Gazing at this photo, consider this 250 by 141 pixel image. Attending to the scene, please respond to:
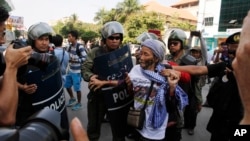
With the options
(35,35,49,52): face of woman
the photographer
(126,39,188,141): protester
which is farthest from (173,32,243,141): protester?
(35,35,49,52): face of woman

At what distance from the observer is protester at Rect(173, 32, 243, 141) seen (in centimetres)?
245

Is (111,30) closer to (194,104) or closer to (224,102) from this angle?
(224,102)

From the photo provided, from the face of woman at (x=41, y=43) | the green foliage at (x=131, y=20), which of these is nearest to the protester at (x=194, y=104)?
the face of woman at (x=41, y=43)

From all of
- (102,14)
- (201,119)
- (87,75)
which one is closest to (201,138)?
(201,119)

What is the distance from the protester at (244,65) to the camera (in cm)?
73

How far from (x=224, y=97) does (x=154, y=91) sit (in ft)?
2.28

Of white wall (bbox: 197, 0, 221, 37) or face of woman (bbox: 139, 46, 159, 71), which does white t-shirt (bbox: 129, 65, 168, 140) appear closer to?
face of woman (bbox: 139, 46, 159, 71)

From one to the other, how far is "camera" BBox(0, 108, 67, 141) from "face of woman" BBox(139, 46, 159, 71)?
1.75 m

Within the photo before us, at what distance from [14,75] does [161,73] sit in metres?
1.21

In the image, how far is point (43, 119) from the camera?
2.34 feet

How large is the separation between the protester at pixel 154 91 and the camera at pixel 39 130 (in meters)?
1.68

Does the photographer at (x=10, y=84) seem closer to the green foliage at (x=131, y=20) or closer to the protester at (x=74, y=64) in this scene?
the protester at (x=74, y=64)

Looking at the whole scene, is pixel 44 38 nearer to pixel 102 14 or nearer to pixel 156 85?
pixel 156 85

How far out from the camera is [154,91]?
2.41 meters
